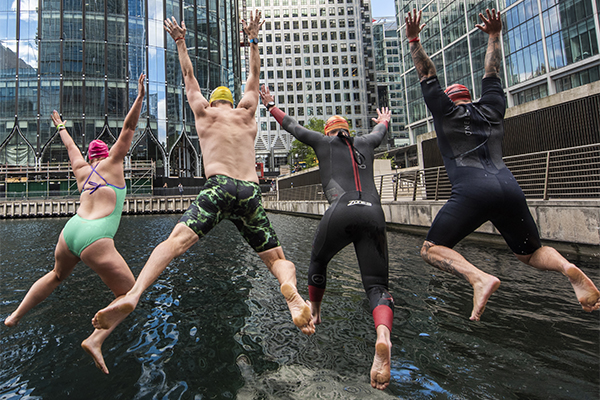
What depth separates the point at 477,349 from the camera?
299 cm

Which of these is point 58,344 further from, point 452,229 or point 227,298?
point 452,229

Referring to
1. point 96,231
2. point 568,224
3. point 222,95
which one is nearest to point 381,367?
point 96,231

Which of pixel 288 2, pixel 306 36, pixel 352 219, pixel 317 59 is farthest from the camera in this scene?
pixel 288 2

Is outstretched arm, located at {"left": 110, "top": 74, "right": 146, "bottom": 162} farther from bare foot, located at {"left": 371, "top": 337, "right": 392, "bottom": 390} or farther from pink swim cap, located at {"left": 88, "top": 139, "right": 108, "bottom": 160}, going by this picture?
bare foot, located at {"left": 371, "top": 337, "right": 392, "bottom": 390}

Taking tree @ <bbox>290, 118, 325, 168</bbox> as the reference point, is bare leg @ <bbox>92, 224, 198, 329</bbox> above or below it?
below

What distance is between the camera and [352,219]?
2.93 metres

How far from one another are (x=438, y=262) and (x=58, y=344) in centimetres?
373

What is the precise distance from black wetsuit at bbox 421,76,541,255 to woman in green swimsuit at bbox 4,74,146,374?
2833 mm

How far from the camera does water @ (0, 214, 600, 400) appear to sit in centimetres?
246

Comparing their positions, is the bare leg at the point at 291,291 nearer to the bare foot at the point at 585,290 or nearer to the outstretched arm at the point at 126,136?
the outstretched arm at the point at 126,136

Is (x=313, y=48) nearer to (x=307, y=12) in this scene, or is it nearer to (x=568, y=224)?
(x=307, y=12)

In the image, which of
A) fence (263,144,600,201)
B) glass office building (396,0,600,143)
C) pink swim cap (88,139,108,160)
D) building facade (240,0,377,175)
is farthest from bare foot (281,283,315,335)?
building facade (240,0,377,175)

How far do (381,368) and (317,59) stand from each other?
93.7 m

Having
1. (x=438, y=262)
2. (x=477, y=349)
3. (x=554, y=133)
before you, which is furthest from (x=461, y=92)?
(x=554, y=133)
